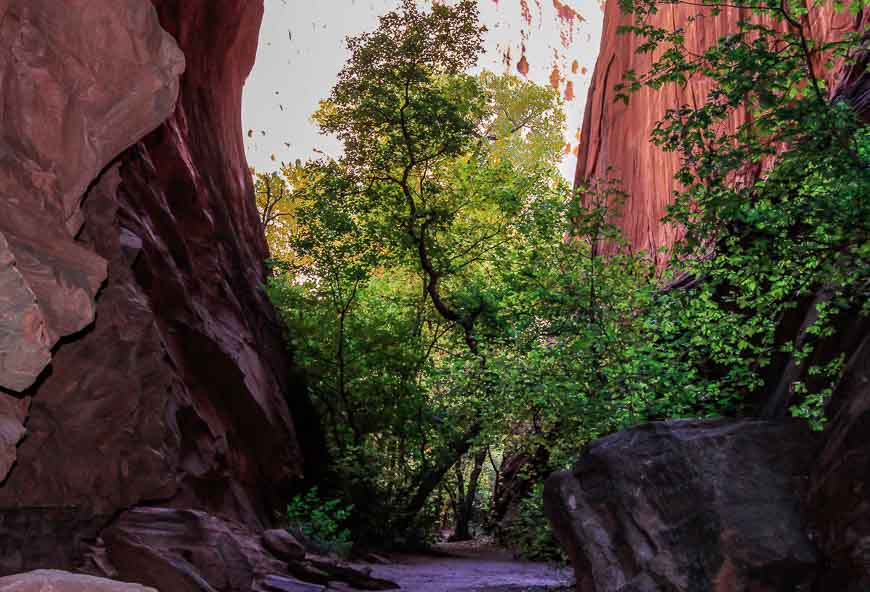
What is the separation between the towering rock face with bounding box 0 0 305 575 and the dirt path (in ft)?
10.3

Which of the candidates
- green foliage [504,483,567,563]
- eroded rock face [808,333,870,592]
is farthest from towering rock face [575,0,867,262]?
eroded rock face [808,333,870,592]

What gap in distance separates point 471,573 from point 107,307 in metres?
11.7

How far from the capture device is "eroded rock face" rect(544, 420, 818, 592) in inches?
265

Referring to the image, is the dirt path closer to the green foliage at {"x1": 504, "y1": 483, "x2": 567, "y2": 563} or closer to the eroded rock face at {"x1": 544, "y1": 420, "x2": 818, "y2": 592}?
the green foliage at {"x1": 504, "y1": 483, "x2": 567, "y2": 563}

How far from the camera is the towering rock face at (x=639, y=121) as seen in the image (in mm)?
21641

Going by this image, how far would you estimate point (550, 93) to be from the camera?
36.1 m

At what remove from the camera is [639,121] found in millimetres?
26250

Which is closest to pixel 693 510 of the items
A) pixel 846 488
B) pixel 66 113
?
pixel 846 488

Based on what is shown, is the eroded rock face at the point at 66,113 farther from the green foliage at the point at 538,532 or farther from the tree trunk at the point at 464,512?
the tree trunk at the point at 464,512

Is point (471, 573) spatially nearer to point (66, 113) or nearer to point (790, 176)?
point (790, 176)

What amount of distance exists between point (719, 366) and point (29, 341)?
43.5 ft

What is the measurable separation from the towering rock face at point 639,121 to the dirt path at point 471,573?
943cm

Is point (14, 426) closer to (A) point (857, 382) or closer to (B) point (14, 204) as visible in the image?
(B) point (14, 204)

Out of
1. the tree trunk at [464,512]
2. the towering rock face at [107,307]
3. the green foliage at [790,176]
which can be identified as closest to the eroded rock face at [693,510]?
the green foliage at [790,176]
